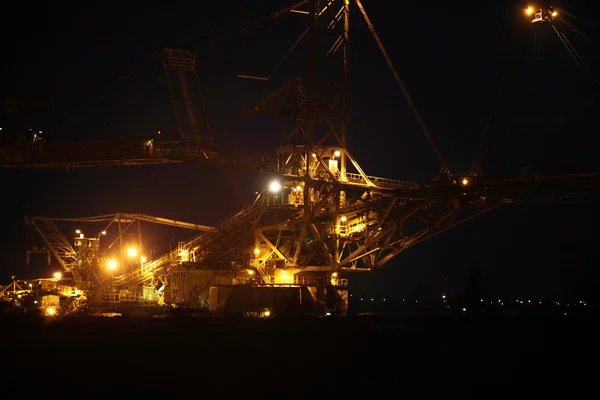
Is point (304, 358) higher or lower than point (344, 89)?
lower

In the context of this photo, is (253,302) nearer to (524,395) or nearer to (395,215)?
(395,215)

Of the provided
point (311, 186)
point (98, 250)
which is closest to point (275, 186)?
point (311, 186)

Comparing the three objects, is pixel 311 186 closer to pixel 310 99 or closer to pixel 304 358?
pixel 310 99

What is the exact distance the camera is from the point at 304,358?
37.3 m

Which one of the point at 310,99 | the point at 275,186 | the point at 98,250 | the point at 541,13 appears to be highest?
the point at 541,13

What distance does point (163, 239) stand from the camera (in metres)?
111

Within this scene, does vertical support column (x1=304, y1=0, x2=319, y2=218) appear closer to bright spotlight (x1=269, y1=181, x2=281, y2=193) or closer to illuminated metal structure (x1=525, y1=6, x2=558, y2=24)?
bright spotlight (x1=269, y1=181, x2=281, y2=193)

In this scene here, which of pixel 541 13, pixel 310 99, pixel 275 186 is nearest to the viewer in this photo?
pixel 541 13

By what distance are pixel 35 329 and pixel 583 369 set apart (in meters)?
31.9

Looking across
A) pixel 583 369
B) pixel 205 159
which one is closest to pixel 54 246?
pixel 205 159

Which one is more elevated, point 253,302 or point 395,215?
point 395,215

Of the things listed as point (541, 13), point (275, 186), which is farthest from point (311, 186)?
point (541, 13)

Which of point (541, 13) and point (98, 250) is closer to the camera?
point (541, 13)

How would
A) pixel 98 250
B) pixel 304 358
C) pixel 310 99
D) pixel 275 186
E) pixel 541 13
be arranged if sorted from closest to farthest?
pixel 304 358 < pixel 541 13 < pixel 310 99 < pixel 275 186 < pixel 98 250
